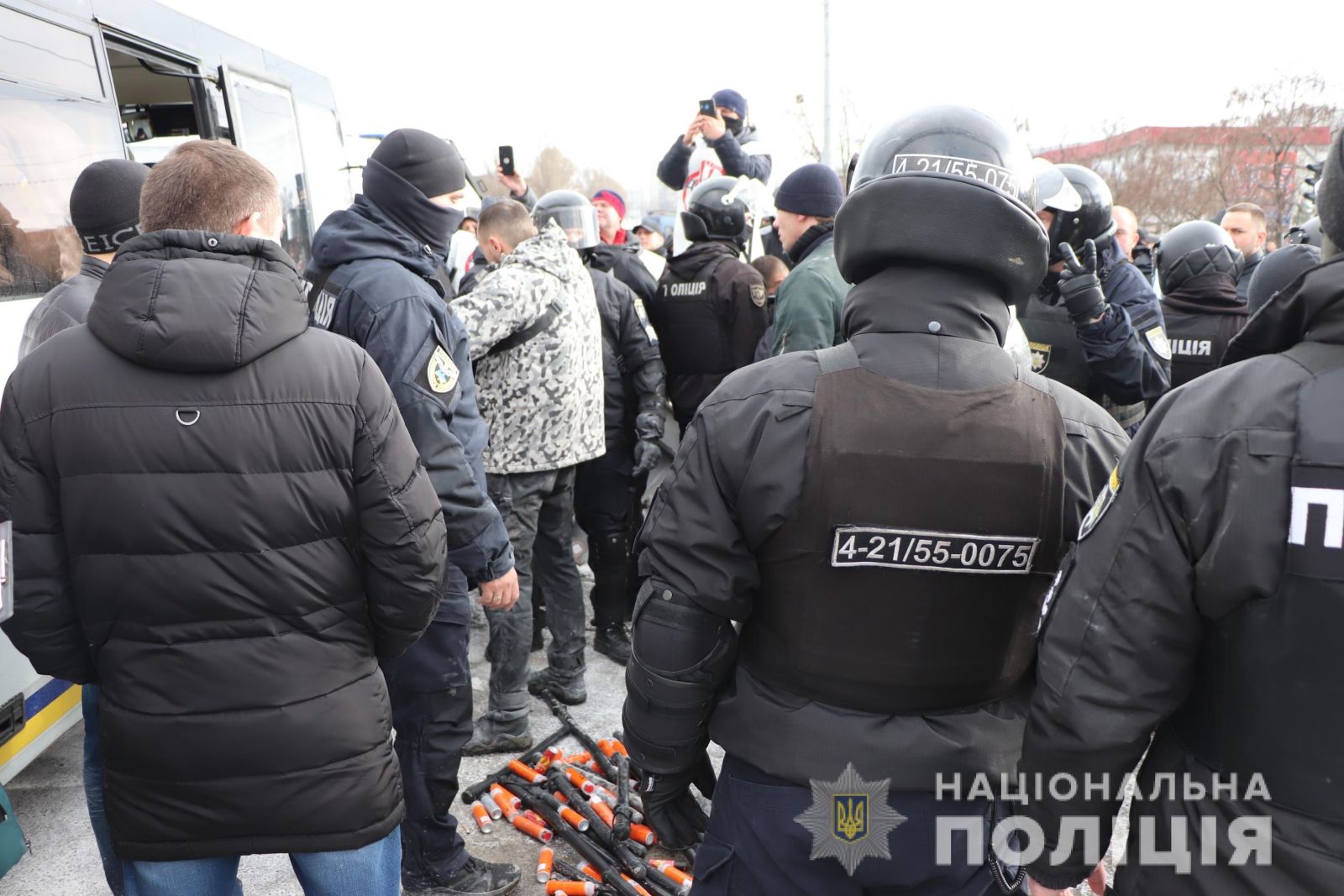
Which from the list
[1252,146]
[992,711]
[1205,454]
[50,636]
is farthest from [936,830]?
[1252,146]

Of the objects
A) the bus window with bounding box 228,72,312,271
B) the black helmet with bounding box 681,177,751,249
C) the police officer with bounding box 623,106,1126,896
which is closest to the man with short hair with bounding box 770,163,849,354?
the black helmet with bounding box 681,177,751,249

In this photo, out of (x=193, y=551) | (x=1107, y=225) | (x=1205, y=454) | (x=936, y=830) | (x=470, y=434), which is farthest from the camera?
(x=1107, y=225)

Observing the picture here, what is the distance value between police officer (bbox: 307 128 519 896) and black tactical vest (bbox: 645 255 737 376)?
2.26 m

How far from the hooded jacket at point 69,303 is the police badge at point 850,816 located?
262cm

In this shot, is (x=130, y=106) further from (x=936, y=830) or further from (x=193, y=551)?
(x=936, y=830)

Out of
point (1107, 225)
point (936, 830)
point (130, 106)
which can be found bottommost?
point (936, 830)

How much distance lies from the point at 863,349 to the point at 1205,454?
62 centimetres

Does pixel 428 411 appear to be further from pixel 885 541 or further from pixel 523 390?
pixel 885 541

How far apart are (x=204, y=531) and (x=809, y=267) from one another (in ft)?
8.96

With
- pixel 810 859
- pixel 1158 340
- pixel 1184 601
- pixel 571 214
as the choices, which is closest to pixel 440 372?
pixel 810 859

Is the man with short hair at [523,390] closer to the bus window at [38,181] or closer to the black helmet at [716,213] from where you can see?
the black helmet at [716,213]

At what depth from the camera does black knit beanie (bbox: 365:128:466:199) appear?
2.88 metres

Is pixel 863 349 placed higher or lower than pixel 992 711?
higher

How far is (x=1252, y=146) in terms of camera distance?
24.0 meters
